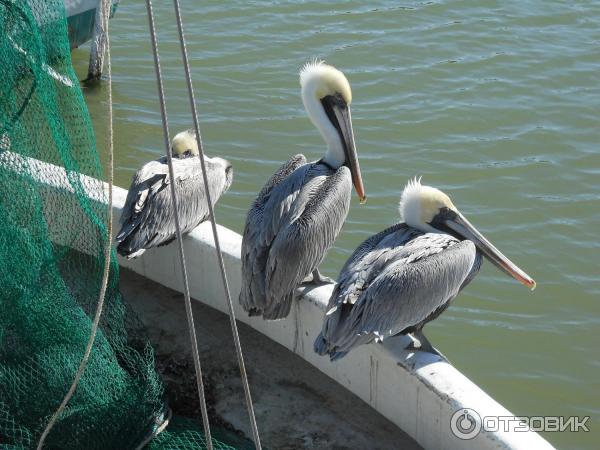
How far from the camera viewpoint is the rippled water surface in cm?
618

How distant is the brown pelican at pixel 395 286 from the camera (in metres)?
4.29

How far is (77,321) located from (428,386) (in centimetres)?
158

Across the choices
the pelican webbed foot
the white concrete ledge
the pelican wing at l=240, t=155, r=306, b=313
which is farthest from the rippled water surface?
the pelican wing at l=240, t=155, r=306, b=313

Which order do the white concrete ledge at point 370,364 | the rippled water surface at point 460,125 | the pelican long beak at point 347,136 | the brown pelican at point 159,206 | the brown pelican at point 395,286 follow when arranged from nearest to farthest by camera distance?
the white concrete ledge at point 370,364 < the brown pelican at point 395,286 < the brown pelican at point 159,206 < the pelican long beak at point 347,136 < the rippled water surface at point 460,125

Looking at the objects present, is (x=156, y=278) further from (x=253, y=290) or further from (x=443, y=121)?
(x=443, y=121)

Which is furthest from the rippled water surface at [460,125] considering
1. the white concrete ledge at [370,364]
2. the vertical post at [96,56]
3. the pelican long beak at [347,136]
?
the white concrete ledge at [370,364]

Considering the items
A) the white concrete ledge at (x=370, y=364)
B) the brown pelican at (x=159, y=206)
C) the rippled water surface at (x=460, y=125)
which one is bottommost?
the rippled water surface at (x=460, y=125)

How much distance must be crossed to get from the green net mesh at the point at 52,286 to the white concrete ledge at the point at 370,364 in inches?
5.2

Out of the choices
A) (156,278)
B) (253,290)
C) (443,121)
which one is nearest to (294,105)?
(443,121)

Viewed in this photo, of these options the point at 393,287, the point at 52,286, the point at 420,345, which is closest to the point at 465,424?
the point at 420,345

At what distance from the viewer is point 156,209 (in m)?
5.39

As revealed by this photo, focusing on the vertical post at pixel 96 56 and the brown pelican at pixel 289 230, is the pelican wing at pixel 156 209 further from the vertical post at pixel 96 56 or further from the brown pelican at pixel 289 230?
the vertical post at pixel 96 56

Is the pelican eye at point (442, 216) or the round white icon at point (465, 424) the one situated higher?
the pelican eye at point (442, 216)

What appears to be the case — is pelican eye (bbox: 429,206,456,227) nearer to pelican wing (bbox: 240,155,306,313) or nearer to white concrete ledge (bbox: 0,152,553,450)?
white concrete ledge (bbox: 0,152,553,450)
